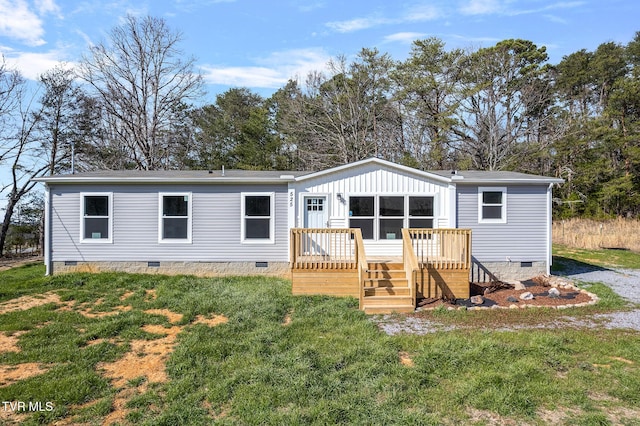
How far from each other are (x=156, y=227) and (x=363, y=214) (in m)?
5.73

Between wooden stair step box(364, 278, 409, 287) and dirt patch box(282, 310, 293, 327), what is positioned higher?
wooden stair step box(364, 278, 409, 287)

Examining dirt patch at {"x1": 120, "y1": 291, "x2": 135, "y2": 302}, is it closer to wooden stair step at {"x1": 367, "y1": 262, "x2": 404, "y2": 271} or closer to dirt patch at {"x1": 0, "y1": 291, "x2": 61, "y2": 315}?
dirt patch at {"x1": 0, "y1": 291, "x2": 61, "y2": 315}

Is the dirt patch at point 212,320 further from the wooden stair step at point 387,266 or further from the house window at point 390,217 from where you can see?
the house window at point 390,217

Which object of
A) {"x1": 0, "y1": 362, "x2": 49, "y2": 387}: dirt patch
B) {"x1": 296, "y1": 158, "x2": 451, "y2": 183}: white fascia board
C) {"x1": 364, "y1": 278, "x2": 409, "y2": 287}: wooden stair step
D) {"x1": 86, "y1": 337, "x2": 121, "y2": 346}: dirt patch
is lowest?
{"x1": 0, "y1": 362, "x2": 49, "y2": 387}: dirt patch

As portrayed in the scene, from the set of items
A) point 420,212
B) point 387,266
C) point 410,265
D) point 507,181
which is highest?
point 507,181

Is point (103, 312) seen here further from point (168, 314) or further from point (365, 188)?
point (365, 188)

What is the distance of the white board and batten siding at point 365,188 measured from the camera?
31.3 ft

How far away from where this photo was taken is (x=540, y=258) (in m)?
9.63

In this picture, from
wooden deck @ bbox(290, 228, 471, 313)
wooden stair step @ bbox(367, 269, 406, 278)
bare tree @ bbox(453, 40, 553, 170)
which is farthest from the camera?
bare tree @ bbox(453, 40, 553, 170)

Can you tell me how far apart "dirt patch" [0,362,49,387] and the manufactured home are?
17.6 ft

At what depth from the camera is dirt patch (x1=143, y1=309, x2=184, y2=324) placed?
6.28 m

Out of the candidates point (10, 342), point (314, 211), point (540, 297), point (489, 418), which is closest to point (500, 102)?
point (540, 297)

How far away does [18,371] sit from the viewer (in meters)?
4.32

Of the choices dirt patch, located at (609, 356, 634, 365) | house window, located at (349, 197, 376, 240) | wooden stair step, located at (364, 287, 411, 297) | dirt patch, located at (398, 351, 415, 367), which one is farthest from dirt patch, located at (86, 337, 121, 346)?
dirt patch, located at (609, 356, 634, 365)
